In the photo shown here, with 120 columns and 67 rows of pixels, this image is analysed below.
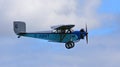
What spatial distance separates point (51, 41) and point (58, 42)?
1479 millimetres

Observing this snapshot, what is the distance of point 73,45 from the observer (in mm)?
199875

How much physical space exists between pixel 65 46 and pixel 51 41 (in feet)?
8.23

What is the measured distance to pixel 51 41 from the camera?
199000 mm

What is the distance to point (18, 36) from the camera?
199 m

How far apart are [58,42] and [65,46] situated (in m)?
1.62

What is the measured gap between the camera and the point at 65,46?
19900cm

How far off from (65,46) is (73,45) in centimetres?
162

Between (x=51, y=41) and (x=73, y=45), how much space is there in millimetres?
3883

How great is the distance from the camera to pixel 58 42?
200 m

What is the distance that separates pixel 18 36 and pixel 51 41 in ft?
18.5
